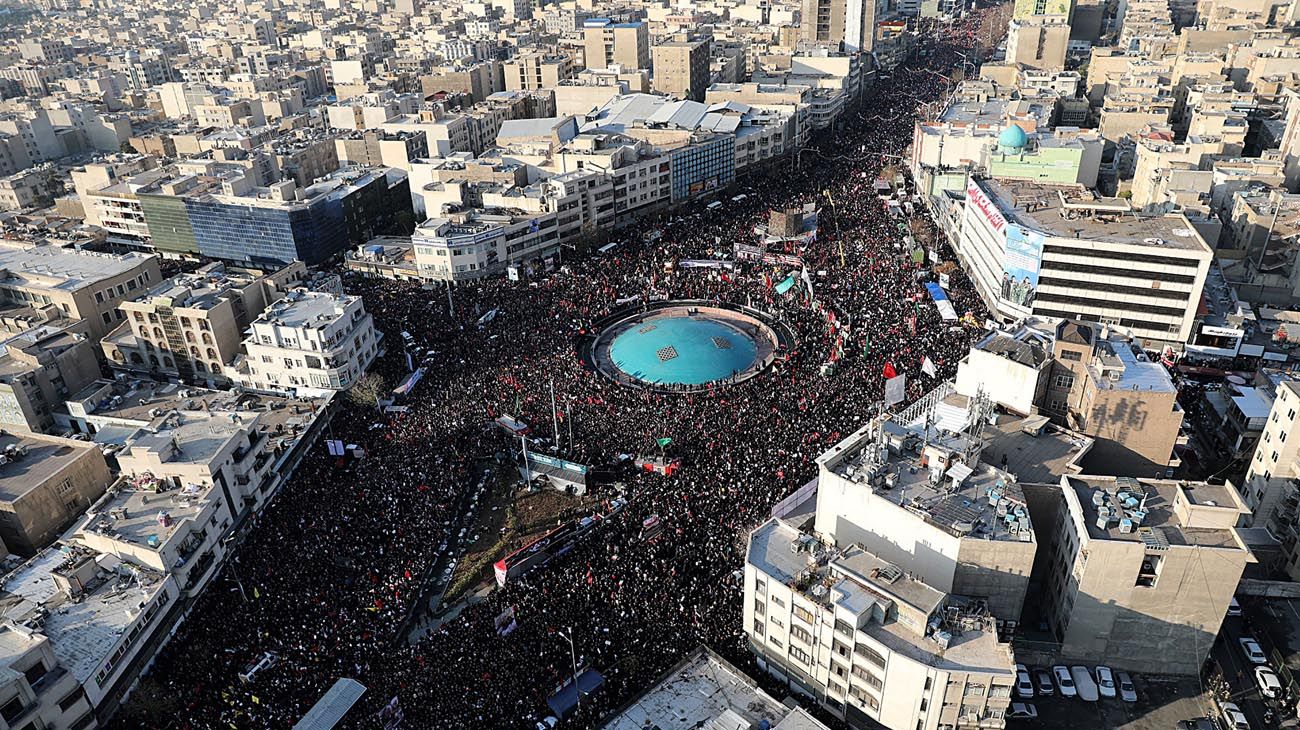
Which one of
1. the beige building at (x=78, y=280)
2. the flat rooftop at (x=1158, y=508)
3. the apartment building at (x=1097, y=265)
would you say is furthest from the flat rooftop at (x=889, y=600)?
the beige building at (x=78, y=280)

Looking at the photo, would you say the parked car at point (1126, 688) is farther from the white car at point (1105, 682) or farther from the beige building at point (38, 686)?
the beige building at point (38, 686)

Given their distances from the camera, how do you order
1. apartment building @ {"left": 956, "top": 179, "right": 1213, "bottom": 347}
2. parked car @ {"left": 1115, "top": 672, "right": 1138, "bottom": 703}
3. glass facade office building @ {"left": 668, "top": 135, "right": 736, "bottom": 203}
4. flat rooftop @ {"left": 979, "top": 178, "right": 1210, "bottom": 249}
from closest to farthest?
parked car @ {"left": 1115, "top": 672, "right": 1138, "bottom": 703} → apartment building @ {"left": 956, "top": 179, "right": 1213, "bottom": 347} → flat rooftop @ {"left": 979, "top": 178, "right": 1210, "bottom": 249} → glass facade office building @ {"left": 668, "top": 135, "right": 736, "bottom": 203}

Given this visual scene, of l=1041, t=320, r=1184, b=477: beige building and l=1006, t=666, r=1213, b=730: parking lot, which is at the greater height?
l=1041, t=320, r=1184, b=477: beige building

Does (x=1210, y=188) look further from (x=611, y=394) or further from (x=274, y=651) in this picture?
(x=274, y=651)

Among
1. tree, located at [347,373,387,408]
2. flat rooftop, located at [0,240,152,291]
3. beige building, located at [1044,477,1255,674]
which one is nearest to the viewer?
beige building, located at [1044,477,1255,674]

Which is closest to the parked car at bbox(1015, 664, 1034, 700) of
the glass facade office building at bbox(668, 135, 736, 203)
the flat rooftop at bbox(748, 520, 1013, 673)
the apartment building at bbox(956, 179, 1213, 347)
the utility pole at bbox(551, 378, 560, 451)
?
the flat rooftop at bbox(748, 520, 1013, 673)

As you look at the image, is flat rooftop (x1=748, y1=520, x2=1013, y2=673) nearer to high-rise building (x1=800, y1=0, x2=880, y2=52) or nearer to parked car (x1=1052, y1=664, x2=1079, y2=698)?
parked car (x1=1052, y1=664, x2=1079, y2=698)
